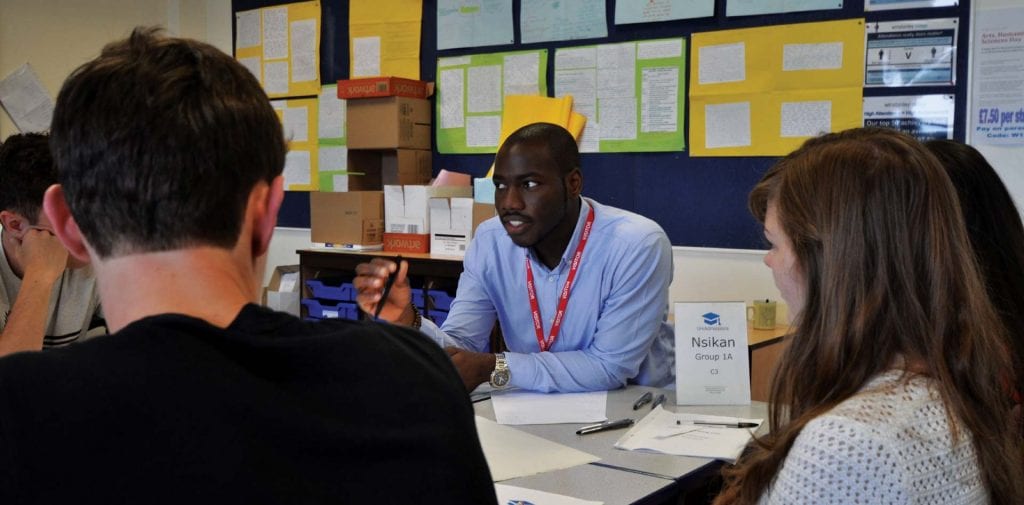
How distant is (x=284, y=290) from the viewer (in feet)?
15.8

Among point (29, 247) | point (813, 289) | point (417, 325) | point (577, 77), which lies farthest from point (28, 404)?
point (577, 77)

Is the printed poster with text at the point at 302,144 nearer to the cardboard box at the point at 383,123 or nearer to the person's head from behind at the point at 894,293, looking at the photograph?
the cardboard box at the point at 383,123

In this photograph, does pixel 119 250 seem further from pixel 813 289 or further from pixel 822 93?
pixel 822 93

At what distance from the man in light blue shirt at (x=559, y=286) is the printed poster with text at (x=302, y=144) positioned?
2784 millimetres

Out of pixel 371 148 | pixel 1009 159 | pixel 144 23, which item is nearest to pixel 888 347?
pixel 1009 159

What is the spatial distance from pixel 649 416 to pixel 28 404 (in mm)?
1541

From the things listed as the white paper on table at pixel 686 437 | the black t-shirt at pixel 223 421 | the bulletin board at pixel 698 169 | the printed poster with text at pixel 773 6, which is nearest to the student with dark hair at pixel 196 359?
the black t-shirt at pixel 223 421

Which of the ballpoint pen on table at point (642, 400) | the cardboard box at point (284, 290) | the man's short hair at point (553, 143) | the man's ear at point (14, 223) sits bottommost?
the cardboard box at point (284, 290)

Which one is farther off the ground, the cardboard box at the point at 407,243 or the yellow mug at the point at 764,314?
the cardboard box at the point at 407,243

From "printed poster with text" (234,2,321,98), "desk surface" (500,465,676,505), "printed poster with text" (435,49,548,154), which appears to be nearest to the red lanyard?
"desk surface" (500,465,676,505)

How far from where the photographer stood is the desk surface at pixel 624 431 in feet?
5.60

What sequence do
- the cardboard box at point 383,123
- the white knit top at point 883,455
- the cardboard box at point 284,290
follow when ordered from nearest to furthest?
the white knit top at point 883,455 < the cardboard box at point 383,123 < the cardboard box at point 284,290

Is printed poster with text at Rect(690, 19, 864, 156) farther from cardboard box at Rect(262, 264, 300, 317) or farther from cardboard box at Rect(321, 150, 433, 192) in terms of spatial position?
cardboard box at Rect(262, 264, 300, 317)

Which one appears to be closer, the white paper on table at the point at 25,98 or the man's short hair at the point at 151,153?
the man's short hair at the point at 151,153
